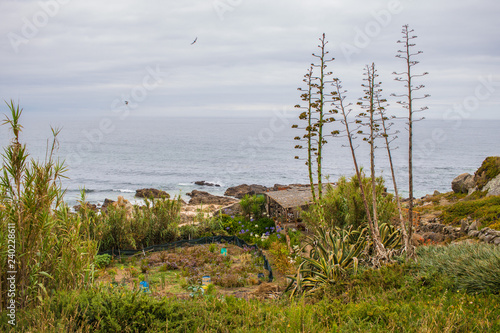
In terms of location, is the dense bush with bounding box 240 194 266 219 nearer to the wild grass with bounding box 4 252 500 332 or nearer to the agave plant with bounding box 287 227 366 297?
the agave plant with bounding box 287 227 366 297

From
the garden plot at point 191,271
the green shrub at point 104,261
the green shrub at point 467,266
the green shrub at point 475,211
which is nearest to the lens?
the green shrub at point 467,266

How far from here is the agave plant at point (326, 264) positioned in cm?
651

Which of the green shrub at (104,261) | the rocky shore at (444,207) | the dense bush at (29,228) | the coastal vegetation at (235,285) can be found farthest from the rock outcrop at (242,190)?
the dense bush at (29,228)

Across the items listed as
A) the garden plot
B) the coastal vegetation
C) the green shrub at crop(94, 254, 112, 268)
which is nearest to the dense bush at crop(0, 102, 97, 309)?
the coastal vegetation

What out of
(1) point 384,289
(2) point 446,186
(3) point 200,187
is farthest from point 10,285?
(2) point 446,186

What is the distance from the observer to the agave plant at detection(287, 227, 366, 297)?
6512 millimetres

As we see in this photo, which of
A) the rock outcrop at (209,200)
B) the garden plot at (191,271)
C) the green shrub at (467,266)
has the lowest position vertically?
the garden plot at (191,271)

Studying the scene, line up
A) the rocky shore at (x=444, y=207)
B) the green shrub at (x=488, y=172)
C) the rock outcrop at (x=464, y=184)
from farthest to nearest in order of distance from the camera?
1. the rock outcrop at (x=464, y=184)
2. the green shrub at (x=488, y=172)
3. the rocky shore at (x=444, y=207)

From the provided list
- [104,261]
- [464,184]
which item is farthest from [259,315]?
[464,184]

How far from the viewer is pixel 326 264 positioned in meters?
6.74

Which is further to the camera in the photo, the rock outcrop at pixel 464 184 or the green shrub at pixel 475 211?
the rock outcrop at pixel 464 184

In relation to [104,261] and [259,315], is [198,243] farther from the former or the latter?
[259,315]

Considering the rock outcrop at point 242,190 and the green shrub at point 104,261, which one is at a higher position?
the rock outcrop at point 242,190

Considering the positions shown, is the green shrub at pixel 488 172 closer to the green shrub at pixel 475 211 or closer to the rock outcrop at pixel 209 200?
the green shrub at pixel 475 211
